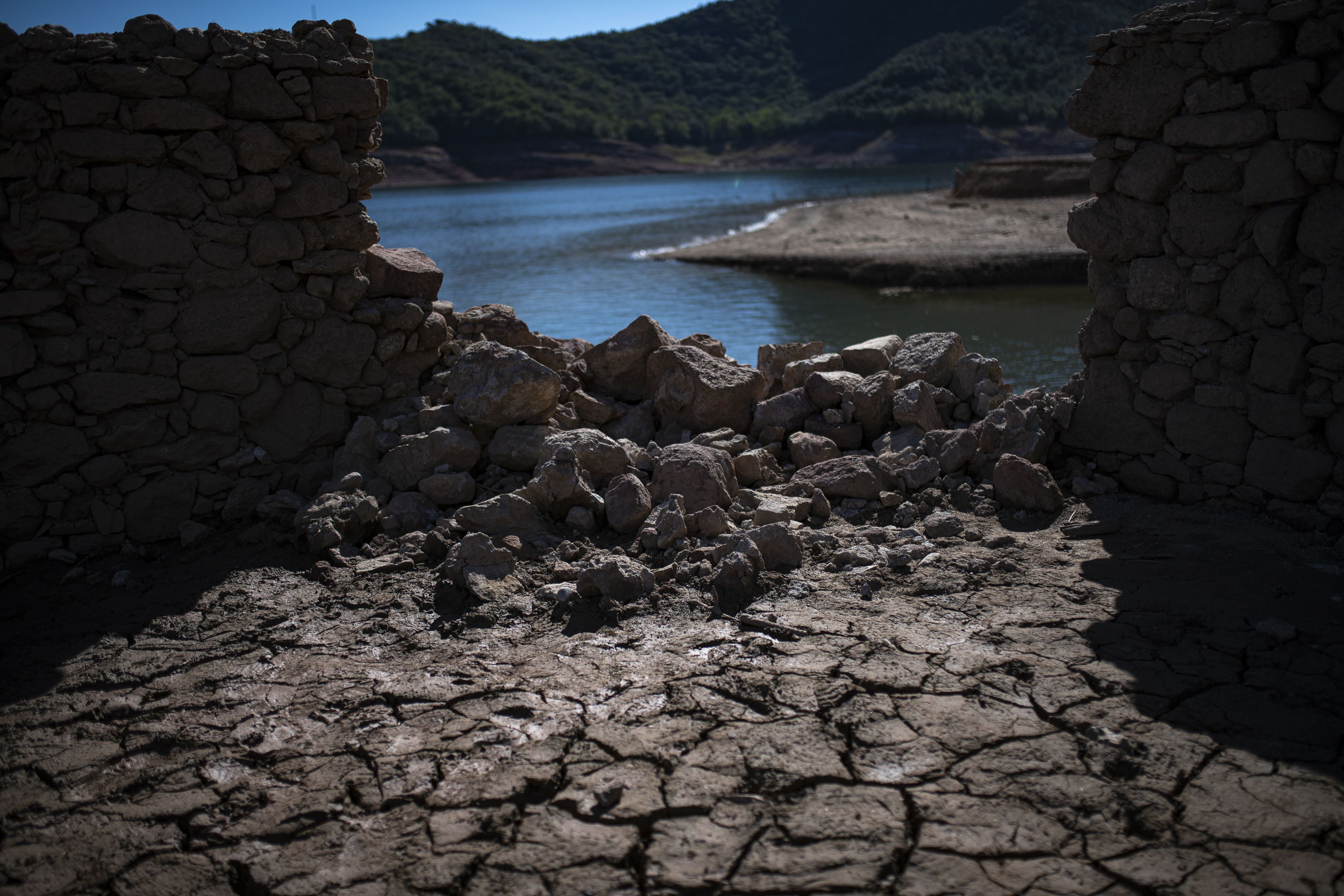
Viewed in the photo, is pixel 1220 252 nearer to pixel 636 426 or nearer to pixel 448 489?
pixel 636 426

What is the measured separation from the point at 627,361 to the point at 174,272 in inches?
103

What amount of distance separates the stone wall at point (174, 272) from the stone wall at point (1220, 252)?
3.98 meters

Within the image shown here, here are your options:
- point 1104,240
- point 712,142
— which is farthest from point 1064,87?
point 1104,240

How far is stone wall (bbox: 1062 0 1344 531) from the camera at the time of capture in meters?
3.93

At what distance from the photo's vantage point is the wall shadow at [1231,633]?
2.82m

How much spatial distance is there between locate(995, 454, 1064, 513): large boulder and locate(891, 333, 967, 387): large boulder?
119 cm

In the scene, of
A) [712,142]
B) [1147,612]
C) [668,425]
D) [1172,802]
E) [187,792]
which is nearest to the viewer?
[1172,802]

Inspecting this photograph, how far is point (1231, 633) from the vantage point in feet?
10.9

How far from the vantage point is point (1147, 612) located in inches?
139

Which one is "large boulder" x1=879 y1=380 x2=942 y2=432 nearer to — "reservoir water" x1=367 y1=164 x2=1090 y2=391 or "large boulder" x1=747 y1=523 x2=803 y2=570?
"large boulder" x1=747 y1=523 x2=803 y2=570

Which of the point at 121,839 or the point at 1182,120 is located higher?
the point at 1182,120

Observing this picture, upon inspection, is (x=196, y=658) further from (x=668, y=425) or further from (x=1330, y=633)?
(x=1330, y=633)

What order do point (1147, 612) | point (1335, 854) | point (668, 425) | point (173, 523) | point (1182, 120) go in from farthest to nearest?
point (668, 425) < point (173, 523) < point (1182, 120) < point (1147, 612) < point (1335, 854)

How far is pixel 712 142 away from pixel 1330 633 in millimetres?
100907
